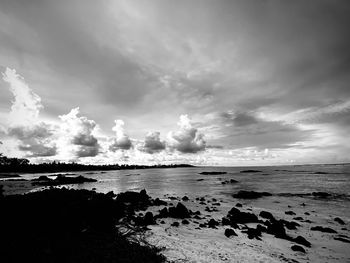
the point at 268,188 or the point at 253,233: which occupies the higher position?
the point at 253,233

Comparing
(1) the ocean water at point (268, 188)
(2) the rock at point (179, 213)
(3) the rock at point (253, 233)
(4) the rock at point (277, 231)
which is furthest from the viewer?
(1) the ocean water at point (268, 188)

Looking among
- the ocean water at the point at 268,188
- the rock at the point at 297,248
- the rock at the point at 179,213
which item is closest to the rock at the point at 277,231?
the rock at the point at 297,248

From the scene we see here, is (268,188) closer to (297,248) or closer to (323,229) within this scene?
(323,229)

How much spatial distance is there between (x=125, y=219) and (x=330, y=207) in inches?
1072

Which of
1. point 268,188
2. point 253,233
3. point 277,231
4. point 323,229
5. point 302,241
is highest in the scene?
point 253,233

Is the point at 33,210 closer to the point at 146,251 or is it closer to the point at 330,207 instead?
the point at 146,251

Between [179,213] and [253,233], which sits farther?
[179,213]

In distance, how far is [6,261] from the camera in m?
8.21

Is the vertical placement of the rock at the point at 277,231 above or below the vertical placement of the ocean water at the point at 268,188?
above

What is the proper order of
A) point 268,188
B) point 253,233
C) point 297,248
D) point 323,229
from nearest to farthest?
point 297,248 → point 253,233 → point 323,229 → point 268,188

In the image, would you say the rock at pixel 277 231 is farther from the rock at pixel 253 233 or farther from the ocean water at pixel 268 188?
the ocean water at pixel 268 188

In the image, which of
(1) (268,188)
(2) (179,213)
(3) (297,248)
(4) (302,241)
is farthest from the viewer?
(1) (268,188)

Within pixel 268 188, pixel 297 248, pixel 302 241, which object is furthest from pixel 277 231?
pixel 268 188

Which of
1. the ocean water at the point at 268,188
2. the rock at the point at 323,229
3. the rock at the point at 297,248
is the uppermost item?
the rock at the point at 297,248
